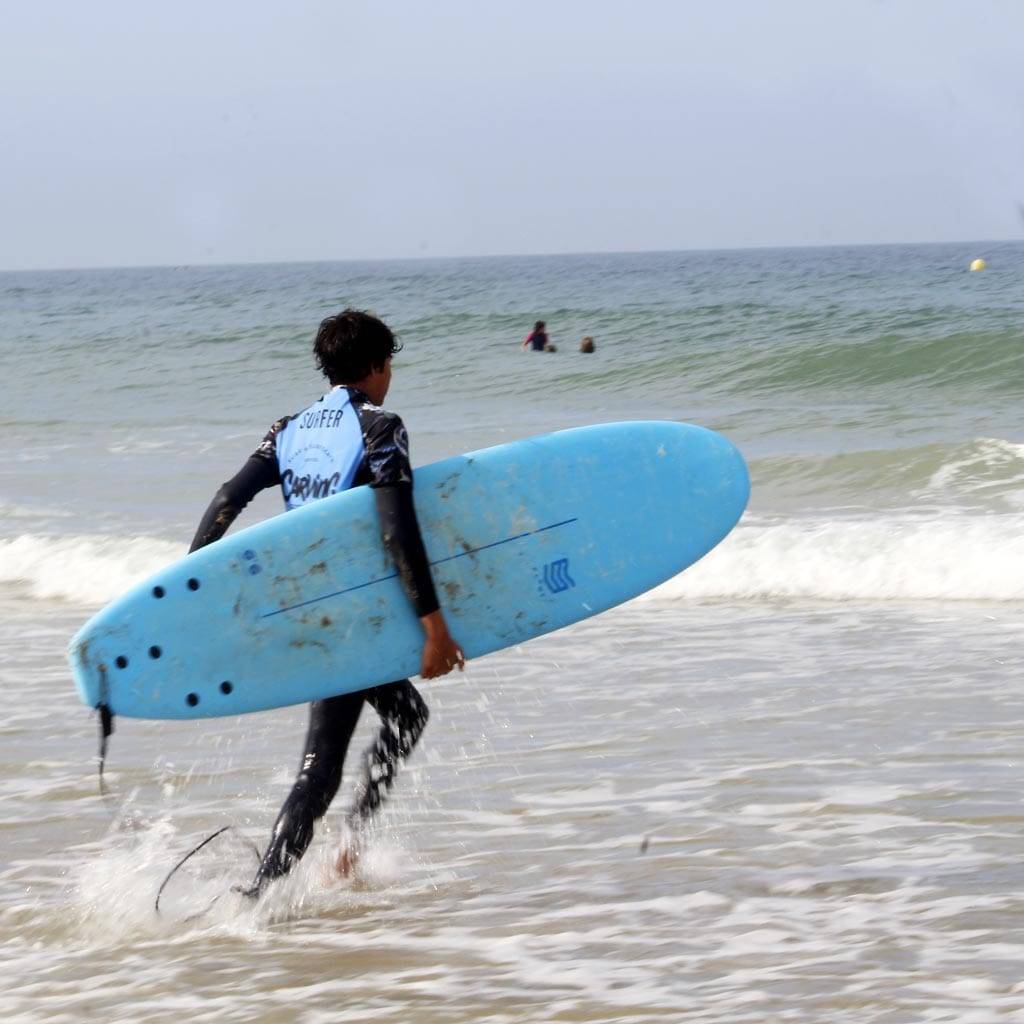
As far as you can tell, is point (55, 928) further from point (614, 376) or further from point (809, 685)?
point (614, 376)

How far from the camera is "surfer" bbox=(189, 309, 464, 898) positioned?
320cm

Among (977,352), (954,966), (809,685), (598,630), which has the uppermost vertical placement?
(977,352)

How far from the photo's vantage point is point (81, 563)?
29.8ft

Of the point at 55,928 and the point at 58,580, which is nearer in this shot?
the point at 55,928

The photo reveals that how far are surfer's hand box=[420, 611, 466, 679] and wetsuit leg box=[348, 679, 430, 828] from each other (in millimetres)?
250

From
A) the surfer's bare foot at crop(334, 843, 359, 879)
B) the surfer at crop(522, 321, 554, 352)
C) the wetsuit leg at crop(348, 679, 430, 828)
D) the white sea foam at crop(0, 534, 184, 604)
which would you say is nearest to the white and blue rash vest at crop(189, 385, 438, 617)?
the wetsuit leg at crop(348, 679, 430, 828)

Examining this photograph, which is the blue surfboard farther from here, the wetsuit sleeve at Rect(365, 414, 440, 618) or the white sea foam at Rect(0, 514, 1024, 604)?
the white sea foam at Rect(0, 514, 1024, 604)

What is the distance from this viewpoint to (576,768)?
467 centimetres

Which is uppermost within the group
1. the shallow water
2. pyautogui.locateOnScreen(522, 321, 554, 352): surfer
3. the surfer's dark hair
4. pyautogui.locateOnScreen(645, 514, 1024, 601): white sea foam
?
pyautogui.locateOnScreen(522, 321, 554, 352): surfer

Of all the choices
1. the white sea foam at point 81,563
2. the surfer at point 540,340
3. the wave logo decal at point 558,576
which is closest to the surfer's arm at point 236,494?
the wave logo decal at point 558,576

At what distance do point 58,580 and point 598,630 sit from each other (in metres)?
3.64

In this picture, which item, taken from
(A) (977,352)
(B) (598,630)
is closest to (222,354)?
(A) (977,352)

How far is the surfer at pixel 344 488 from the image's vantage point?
3.20 m

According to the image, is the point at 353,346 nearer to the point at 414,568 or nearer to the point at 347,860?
the point at 414,568
